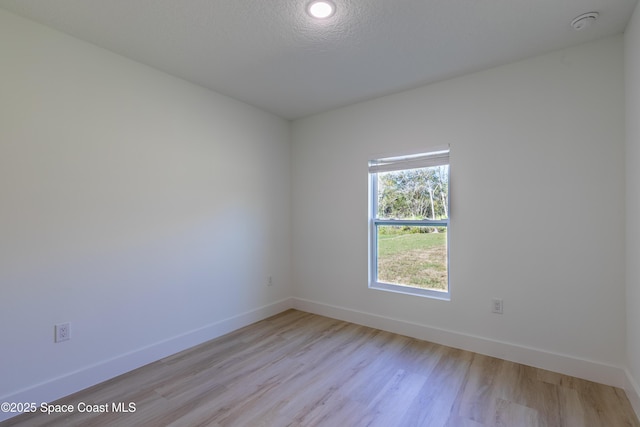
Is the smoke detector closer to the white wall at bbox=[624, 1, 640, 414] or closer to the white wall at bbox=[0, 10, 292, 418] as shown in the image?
the white wall at bbox=[624, 1, 640, 414]

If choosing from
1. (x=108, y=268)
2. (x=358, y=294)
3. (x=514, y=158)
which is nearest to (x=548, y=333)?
(x=514, y=158)

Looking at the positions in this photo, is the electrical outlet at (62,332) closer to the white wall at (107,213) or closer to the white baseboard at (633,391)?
the white wall at (107,213)

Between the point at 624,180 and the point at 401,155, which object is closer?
the point at 624,180

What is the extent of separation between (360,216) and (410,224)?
0.56 m

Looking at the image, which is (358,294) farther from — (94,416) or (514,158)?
(94,416)

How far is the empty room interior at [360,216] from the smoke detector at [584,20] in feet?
0.06

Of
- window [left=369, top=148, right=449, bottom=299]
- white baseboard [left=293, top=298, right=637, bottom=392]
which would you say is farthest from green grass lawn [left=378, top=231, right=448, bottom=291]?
white baseboard [left=293, top=298, right=637, bottom=392]

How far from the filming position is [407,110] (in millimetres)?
3053

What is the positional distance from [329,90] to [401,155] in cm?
100

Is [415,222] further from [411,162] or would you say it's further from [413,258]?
[411,162]

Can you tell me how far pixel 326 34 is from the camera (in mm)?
2104

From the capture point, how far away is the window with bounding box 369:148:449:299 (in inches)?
116

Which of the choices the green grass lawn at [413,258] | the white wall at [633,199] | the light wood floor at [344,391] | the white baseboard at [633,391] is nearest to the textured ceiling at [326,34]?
the white wall at [633,199]

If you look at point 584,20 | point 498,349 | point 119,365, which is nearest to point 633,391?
point 498,349
